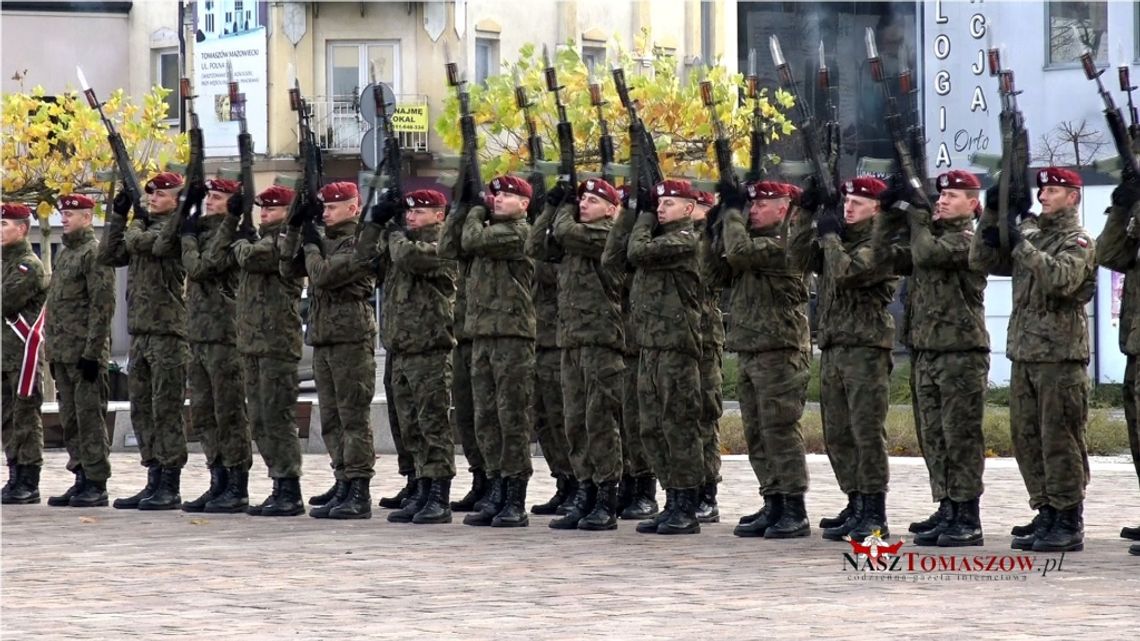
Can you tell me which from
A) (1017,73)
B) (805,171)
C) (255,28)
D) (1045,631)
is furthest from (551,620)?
(255,28)

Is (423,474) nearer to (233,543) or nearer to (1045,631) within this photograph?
(233,543)

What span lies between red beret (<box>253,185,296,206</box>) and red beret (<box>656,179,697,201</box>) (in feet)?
8.49

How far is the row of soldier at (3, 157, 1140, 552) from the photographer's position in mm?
11219

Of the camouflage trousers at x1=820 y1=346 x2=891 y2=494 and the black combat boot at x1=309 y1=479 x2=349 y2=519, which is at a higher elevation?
the camouflage trousers at x1=820 y1=346 x2=891 y2=494

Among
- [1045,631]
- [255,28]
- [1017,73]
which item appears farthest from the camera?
[255,28]

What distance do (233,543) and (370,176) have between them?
2.58m

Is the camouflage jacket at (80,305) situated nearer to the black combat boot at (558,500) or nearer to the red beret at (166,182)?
the red beret at (166,182)

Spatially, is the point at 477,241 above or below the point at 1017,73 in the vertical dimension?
below

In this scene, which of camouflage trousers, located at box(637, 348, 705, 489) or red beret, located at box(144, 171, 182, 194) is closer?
camouflage trousers, located at box(637, 348, 705, 489)

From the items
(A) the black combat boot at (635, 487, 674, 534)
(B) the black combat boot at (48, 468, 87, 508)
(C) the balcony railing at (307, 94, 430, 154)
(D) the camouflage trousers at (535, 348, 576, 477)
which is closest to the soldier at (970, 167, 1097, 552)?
(A) the black combat boot at (635, 487, 674, 534)

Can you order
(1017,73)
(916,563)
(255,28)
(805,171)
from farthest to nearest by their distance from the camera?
(255,28), (1017,73), (805,171), (916,563)

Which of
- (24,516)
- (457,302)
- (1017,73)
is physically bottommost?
(24,516)

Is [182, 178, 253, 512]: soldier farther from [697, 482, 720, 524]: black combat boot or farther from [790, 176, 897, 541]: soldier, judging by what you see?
[790, 176, 897, 541]: soldier

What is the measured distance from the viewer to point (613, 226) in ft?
40.3
